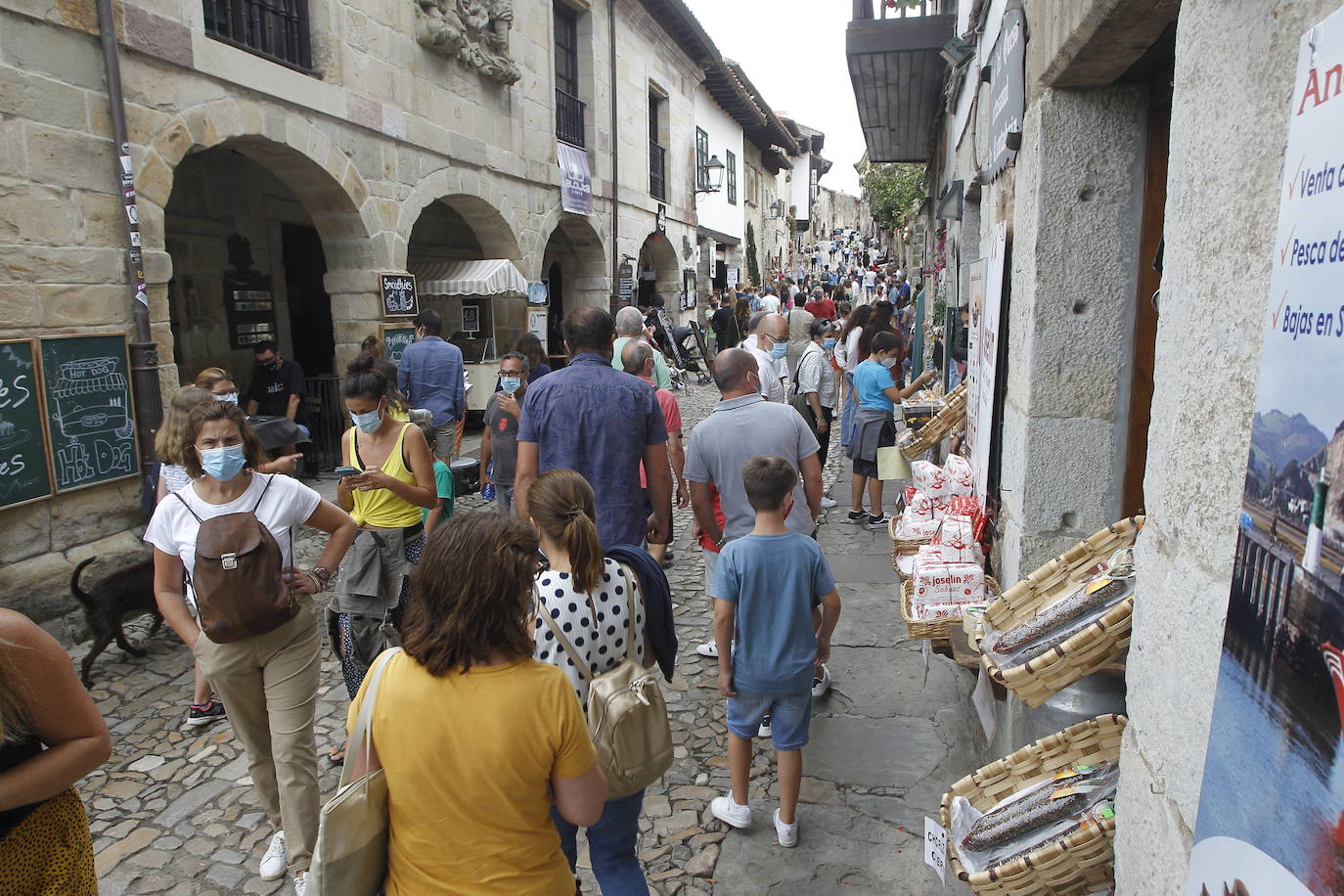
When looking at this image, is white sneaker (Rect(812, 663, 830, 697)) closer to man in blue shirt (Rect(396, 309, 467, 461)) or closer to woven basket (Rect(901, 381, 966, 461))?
woven basket (Rect(901, 381, 966, 461))

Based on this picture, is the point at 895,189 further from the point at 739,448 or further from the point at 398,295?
the point at 739,448

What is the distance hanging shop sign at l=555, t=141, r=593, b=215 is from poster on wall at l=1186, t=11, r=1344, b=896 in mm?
12235

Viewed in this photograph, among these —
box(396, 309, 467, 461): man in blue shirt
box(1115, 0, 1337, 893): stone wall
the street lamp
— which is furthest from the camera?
the street lamp

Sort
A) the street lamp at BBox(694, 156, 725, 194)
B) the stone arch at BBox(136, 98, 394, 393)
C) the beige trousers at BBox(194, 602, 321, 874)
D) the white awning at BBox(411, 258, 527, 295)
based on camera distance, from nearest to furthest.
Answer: the beige trousers at BBox(194, 602, 321, 874) < the stone arch at BBox(136, 98, 394, 393) < the white awning at BBox(411, 258, 527, 295) < the street lamp at BBox(694, 156, 725, 194)

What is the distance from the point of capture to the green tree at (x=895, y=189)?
1702cm

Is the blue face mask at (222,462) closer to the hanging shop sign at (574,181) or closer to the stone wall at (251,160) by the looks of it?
the stone wall at (251,160)

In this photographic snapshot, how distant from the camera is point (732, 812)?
3100 millimetres

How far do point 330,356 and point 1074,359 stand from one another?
9544 millimetres

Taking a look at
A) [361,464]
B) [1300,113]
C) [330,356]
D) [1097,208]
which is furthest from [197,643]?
[330,356]

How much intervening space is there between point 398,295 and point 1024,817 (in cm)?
800

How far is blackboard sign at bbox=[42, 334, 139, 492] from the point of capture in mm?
5086

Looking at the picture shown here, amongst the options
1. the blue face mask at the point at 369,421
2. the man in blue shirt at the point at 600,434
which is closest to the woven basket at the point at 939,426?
the man in blue shirt at the point at 600,434

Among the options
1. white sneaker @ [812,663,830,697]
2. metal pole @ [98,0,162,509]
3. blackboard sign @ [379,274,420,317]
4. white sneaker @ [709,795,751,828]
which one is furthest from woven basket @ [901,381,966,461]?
blackboard sign @ [379,274,420,317]

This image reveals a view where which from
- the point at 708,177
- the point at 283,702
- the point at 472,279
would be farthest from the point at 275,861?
the point at 708,177
